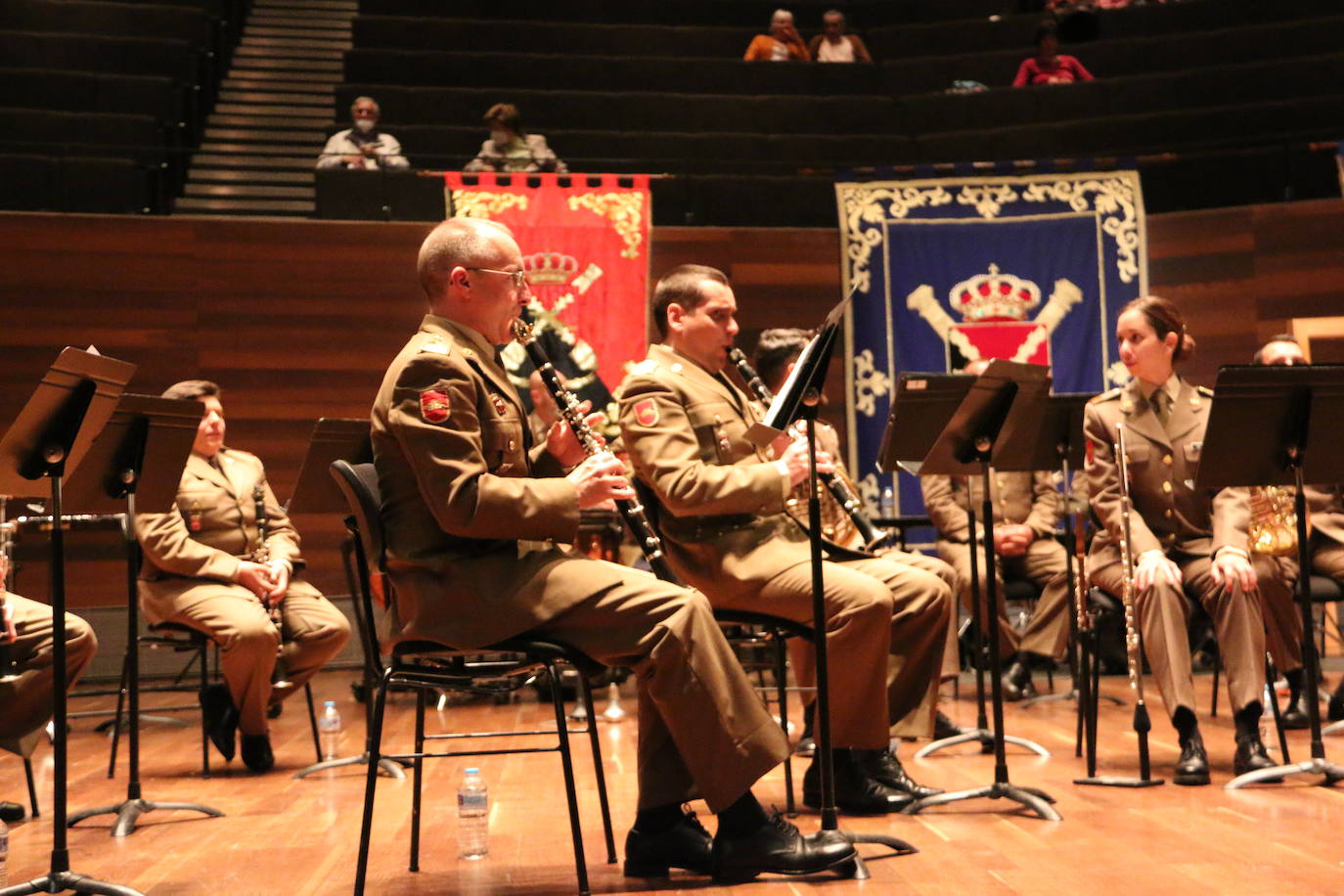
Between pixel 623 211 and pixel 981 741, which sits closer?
pixel 981 741

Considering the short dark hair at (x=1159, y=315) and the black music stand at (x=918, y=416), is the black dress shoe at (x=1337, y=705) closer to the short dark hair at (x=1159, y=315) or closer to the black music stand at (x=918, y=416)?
the short dark hair at (x=1159, y=315)

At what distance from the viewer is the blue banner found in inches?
294

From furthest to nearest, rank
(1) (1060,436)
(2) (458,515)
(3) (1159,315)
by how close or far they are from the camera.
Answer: (1) (1060,436)
(3) (1159,315)
(2) (458,515)

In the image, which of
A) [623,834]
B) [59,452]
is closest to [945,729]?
[623,834]

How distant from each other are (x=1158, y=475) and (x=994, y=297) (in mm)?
3494

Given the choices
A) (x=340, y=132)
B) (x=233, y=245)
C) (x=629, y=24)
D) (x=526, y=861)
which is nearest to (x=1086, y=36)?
(x=629, y=24)

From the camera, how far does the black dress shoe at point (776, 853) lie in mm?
2666

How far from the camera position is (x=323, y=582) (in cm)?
734

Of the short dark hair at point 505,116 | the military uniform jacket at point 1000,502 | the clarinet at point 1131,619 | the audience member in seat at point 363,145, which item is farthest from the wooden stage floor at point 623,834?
the short dark hair at point 505,116

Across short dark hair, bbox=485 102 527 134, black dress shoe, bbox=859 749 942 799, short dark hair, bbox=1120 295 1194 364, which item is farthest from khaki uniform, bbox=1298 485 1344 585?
short dark hair, bbox=485 102 527 134

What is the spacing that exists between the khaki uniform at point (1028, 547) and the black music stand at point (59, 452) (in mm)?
3521

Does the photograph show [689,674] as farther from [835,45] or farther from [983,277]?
[835,45]

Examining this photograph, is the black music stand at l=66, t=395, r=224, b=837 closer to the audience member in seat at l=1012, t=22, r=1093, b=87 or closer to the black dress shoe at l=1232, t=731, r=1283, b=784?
the black dress shoe at l=1232, t=731, r=1283, b=784

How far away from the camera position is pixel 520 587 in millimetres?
2615
